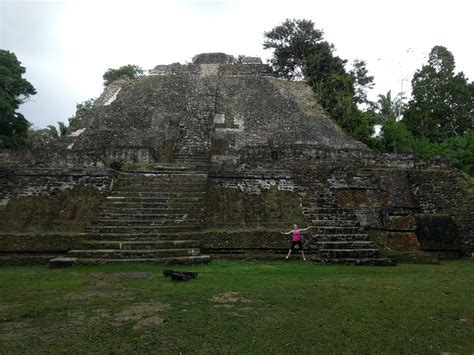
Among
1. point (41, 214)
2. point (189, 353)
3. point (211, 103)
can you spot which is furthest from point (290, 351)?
point (211, 103)

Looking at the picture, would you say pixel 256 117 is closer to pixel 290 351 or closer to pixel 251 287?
pixel 251 287

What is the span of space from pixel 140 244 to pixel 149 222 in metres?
0.86

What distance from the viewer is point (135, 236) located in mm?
8414

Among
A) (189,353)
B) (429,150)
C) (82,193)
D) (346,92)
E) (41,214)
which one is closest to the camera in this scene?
(189,353)

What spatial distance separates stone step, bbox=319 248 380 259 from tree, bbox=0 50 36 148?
18.9m

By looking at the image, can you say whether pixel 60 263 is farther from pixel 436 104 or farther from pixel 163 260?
pixel 436 104

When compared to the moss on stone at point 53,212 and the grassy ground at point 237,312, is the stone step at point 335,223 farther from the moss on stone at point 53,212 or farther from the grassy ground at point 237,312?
the moss on stone at point 53,212

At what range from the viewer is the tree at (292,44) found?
28.7 m

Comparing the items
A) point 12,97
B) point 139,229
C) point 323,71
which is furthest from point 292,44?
point 139,229

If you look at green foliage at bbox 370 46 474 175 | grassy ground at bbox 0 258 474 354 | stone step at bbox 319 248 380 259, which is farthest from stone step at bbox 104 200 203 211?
green foliage at bbox 370 46 474 175

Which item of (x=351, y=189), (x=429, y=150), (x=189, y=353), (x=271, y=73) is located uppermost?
(x=271, y=73)

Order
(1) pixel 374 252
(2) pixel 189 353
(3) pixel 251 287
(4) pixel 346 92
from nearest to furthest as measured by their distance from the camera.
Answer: (2) pixel 189 353 → (3) pixel 251 287 → (1) pixel 374 252 → (4) pixel 346 92

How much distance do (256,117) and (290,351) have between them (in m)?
18.2

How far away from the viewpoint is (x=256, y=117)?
21.1 meters
